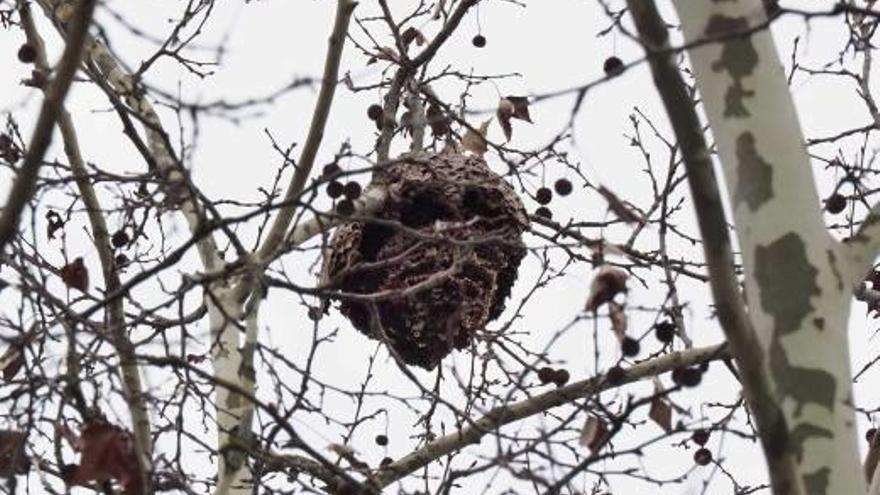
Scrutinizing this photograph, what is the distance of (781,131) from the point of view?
7.48 ft

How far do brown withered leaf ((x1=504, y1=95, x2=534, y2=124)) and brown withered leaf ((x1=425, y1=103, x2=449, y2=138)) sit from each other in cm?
22

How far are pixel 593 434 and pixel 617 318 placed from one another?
0.87ft

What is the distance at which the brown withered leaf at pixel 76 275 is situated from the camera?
320cm

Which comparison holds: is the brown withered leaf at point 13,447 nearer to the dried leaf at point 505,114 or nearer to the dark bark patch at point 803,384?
the dark bark patch at point 803,384

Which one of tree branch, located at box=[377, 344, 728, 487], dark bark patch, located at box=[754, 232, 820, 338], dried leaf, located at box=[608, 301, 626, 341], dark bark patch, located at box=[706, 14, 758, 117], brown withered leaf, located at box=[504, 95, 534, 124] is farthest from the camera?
brown withered leaf, located at box=[504, 95, 534, 124]

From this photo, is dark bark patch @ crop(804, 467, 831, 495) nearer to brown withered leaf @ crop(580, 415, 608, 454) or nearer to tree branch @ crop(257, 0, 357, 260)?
brown withered leaf @ crop(580, 415, 608, 454)

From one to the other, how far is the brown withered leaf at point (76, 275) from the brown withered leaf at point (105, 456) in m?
0.85

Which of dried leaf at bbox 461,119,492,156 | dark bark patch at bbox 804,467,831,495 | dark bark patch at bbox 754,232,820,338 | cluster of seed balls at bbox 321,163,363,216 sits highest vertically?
dried leaf at bbox 461,119,492,156

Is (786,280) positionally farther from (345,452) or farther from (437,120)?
(437,120)

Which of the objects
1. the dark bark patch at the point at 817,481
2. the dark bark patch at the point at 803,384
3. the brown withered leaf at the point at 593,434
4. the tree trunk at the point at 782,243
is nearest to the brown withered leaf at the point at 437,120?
the brown withered leaf at the point at 593,434

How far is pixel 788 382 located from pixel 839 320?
0.51ft

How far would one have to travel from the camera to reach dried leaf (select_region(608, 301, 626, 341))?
252 cm

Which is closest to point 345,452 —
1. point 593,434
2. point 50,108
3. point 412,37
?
point 593,434

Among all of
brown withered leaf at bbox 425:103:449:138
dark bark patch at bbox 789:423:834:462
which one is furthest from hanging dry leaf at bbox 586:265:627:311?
brown withered leaf at bbox 425:103:449:138
